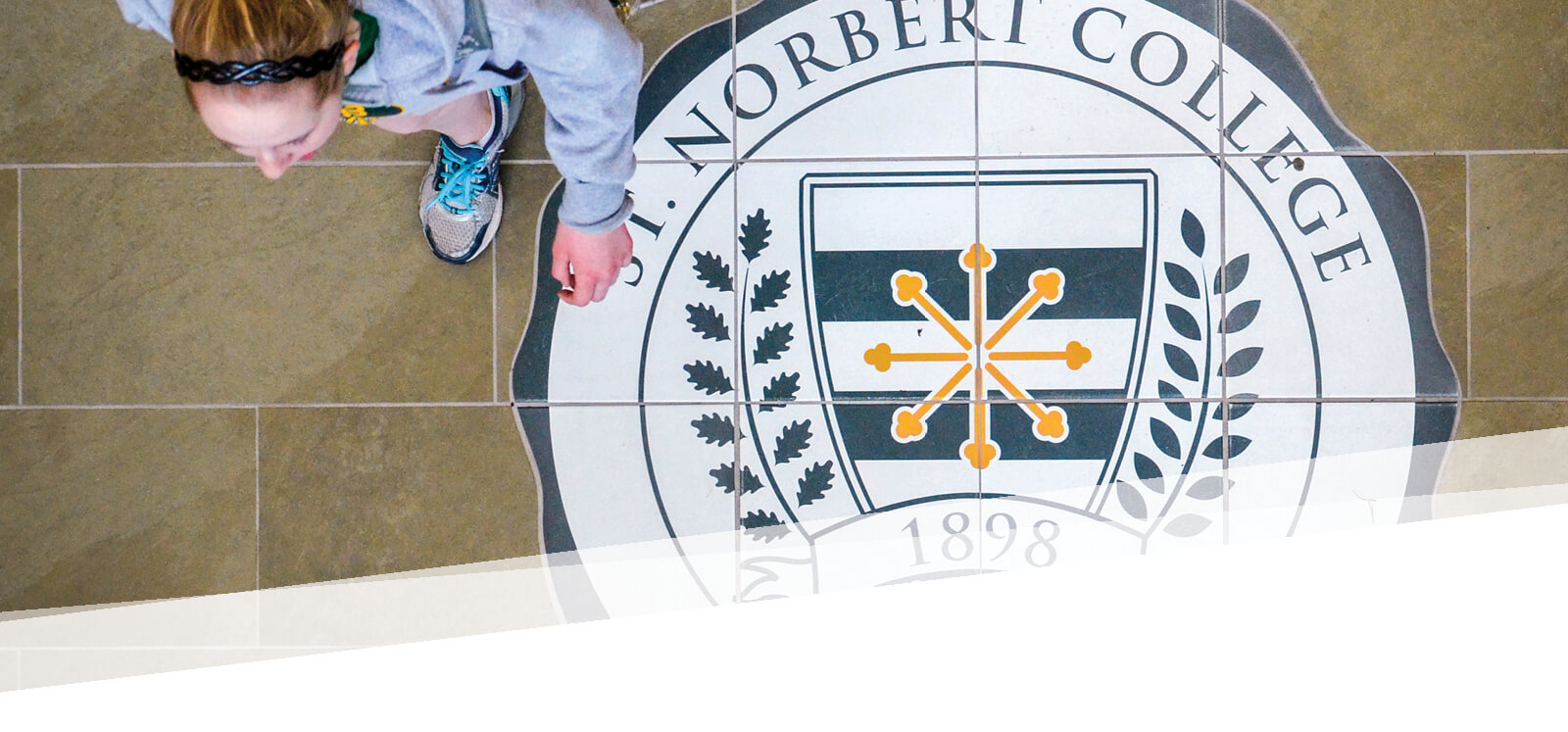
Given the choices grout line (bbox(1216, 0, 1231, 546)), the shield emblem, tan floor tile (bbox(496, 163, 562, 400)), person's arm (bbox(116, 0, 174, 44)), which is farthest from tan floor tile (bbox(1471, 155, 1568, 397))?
person's arm (bbox(116, 0, 174, 44))

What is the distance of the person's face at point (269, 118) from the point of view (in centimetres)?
98

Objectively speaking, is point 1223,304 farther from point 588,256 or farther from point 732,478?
point 588,256

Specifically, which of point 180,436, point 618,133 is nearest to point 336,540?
point 180,436

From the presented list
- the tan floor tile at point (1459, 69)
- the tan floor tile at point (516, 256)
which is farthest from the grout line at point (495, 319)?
the tan floor tile at point (1459, 69)

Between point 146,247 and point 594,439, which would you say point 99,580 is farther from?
point 594,439

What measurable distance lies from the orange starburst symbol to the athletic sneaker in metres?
0.69

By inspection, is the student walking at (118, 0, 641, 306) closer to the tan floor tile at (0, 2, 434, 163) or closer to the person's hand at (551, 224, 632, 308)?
the person's hand at (551, 224, 632, 308)

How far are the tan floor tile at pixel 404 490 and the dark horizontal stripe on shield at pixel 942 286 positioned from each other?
604 millimetres

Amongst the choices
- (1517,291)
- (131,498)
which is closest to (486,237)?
(131,498)

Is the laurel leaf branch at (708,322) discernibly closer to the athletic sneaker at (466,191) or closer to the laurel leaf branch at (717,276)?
the laurel leaf branch at (717,276)

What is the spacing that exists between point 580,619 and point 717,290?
624 mm

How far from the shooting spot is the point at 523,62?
1201mm

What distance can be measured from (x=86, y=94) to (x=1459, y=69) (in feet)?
7.77

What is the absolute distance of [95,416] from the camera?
186cm
